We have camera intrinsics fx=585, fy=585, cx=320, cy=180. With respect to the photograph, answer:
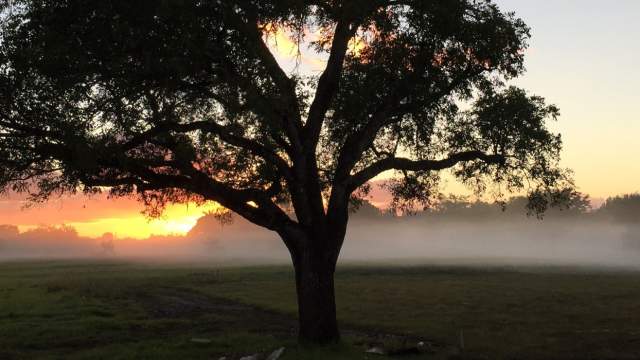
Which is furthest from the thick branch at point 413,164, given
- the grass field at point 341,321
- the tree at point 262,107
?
the grass field at point 341,321

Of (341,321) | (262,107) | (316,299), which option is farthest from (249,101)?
(341,321)

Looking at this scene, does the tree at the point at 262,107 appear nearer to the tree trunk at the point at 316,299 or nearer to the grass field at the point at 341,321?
the tree trunk at the point at 316,299

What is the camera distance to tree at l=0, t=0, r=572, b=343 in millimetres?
20219

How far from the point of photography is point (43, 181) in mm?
24453

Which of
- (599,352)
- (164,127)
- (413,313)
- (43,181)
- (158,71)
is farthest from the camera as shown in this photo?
(413,313)

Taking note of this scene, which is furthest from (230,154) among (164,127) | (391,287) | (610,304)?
(391,287)

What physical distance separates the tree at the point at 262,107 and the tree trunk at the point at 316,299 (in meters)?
0.06

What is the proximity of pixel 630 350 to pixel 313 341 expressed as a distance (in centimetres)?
1480

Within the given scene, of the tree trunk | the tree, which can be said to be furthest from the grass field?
the tree

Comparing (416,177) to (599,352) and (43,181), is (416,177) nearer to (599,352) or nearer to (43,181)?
(599,352)

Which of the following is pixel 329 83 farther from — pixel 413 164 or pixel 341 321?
pixel 341 321

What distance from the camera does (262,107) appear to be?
66.8 ft

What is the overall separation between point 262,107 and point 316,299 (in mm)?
8379

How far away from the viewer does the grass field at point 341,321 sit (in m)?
26.9
